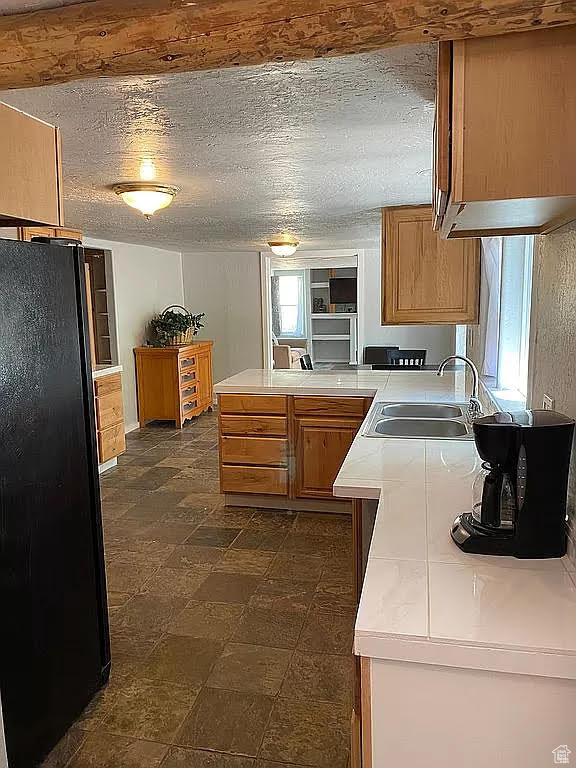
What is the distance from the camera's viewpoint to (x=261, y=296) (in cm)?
800

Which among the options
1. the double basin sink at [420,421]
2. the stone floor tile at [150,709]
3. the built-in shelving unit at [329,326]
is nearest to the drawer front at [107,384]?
the double basin sink at [420,421]

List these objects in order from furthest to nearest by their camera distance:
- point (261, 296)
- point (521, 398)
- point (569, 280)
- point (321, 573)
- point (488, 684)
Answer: point (261, 296) < point (321, 573) < point (521, 398) < point (569, 280) < point (488, 684)

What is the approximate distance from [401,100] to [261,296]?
623cm

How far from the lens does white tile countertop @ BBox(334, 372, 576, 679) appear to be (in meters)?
1.16

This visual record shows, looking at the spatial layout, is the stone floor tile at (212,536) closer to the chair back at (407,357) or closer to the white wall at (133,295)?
the white wall at (133,295)

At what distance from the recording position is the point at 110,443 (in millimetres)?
5293

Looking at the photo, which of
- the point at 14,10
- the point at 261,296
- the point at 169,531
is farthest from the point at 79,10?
the point at 261,296

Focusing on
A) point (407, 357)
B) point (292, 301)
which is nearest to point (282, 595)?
point (407, 357)

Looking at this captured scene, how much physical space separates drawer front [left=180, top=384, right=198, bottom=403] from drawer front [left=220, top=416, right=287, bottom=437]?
2.82 m

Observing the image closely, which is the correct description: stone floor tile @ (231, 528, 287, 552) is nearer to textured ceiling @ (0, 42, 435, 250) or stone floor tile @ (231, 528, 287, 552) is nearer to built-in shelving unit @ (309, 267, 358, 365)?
textured ceiling @ (0, 42, 435, 250)

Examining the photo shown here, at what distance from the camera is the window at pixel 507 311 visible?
8.51 feet

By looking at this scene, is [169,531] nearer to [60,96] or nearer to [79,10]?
[60,96]

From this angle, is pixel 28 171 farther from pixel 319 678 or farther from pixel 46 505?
pixel 319 678

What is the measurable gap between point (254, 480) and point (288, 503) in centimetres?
30
